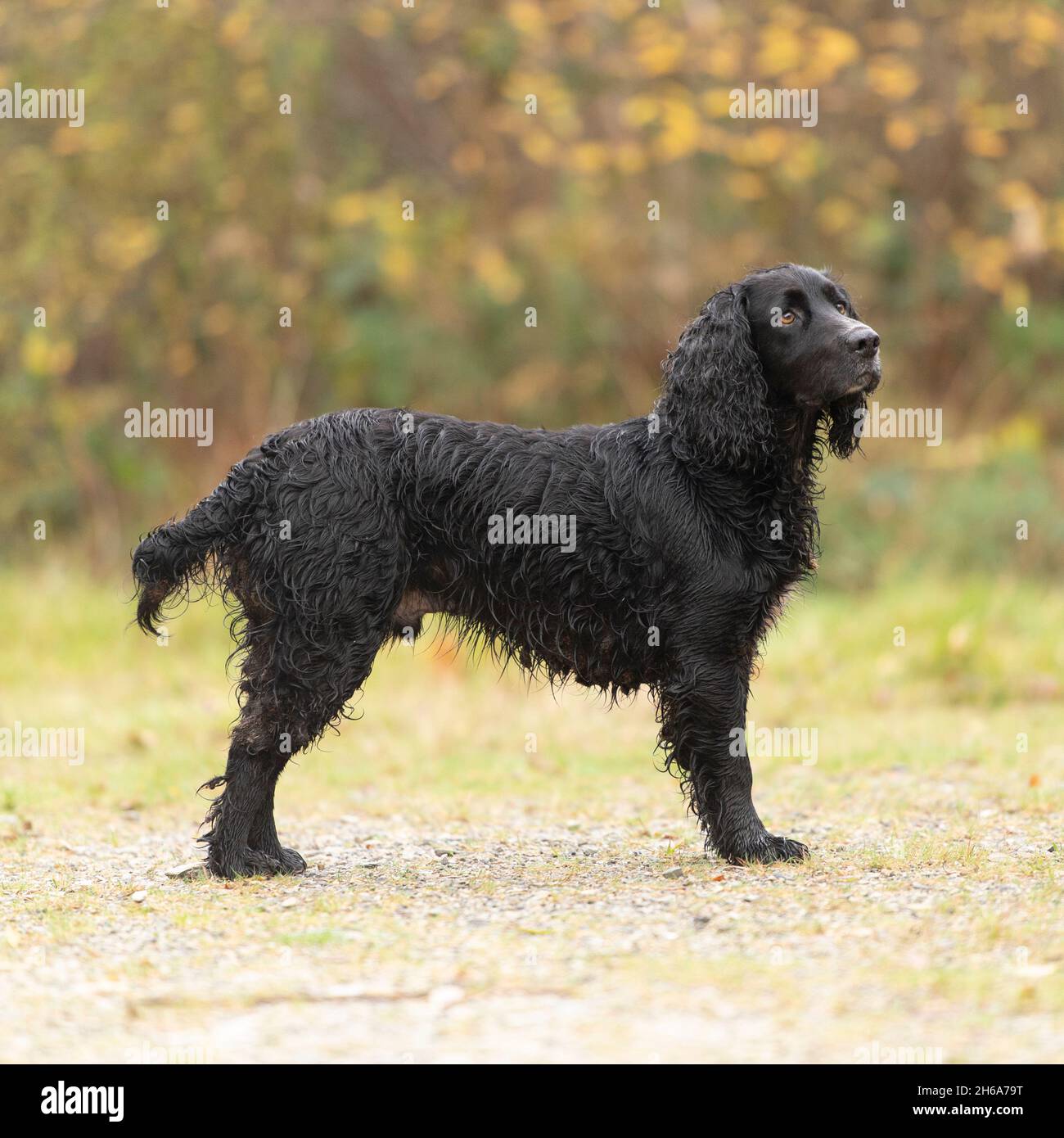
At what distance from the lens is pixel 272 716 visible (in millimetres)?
5820

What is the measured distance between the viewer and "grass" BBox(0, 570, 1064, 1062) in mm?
4043

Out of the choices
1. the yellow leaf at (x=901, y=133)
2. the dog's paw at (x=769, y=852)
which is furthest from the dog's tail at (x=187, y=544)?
the yellow leaf at (x=901, y=133)

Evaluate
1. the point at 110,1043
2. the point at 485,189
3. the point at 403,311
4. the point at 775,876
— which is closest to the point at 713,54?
the point at 485,189

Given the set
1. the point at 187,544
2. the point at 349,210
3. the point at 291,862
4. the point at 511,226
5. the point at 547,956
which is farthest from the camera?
the point at 511,226

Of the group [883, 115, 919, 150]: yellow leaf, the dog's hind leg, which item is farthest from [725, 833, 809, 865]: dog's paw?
[883, 115, 919, 150]: yellow leaf

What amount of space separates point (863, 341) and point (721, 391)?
1.90ft

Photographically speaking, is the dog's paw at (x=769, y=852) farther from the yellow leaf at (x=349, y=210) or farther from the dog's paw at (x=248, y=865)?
the yellow leaf at (x=349, y=210)

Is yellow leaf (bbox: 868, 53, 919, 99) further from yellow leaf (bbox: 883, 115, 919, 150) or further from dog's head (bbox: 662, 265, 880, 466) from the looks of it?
dog's head (bbox: 662, 265, 880, 466)

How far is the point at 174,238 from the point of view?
572 inches

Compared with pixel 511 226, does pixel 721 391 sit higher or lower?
lower

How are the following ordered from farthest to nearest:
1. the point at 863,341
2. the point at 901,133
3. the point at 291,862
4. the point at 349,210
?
1. the point at 349,210
2. the point at 901,133
3. the point at 291,862
4. the point at 863,341

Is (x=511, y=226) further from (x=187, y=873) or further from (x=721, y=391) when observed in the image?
(x=187, y=873)

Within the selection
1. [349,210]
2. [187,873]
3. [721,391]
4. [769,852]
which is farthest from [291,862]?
[349,210]

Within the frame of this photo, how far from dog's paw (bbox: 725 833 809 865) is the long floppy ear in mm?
1498
